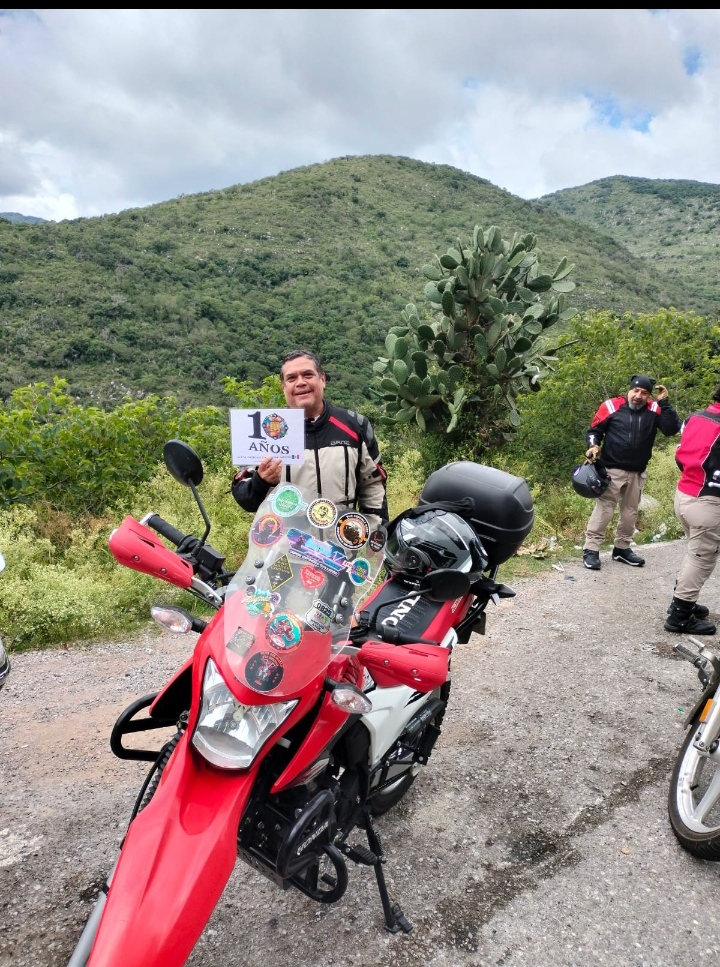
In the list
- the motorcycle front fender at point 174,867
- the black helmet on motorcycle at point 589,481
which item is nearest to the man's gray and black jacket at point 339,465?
the motorcycle front fender at point 174,867

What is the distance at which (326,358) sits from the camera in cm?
2683

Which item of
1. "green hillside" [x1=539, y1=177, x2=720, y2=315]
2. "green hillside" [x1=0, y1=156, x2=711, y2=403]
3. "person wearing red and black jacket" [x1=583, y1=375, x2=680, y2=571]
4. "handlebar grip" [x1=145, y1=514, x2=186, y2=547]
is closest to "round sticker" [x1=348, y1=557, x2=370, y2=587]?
"handlebar grip" [x1=145, y1=514, x2=186, y2=547]

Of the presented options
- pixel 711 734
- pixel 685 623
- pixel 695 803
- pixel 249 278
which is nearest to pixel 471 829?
pixel 695 803

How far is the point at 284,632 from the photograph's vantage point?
5.37 ft

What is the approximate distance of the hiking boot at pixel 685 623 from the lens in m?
4.69

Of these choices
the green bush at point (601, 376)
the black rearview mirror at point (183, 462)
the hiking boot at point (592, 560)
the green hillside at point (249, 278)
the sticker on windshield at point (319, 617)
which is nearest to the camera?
the sticker on windshield at point (319, 617)

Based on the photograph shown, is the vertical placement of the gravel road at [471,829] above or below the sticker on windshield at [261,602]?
below

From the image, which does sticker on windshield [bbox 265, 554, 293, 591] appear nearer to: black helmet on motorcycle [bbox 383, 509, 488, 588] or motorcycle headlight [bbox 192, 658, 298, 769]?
motorcycle headlight [bbox 192, 658, 298, 769]

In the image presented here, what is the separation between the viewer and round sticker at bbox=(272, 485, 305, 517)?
1.86 meters

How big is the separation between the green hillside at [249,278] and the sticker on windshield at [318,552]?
10.9m

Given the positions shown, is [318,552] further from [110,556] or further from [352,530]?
[110,556]

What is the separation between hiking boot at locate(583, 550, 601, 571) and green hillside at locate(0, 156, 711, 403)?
7458mm

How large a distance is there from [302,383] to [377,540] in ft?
3.97

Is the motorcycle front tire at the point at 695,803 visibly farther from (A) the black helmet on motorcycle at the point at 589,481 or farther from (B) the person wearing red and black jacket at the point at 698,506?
(A) the black helmet on motorcycle at the point at 589,481
